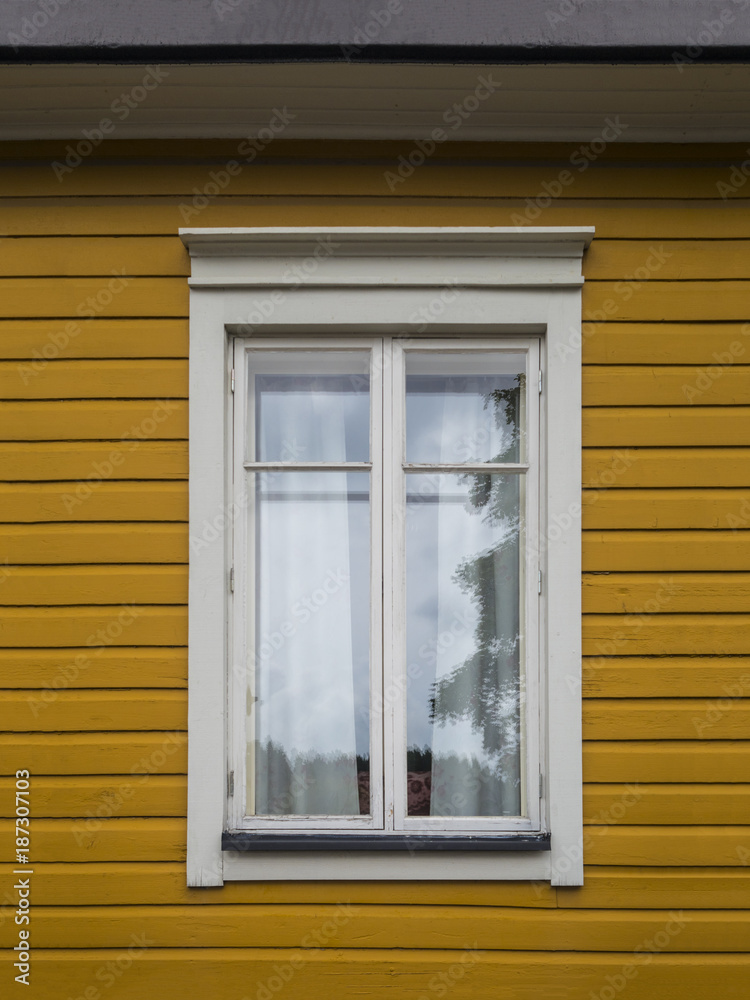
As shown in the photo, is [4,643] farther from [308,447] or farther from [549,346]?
[549,346]

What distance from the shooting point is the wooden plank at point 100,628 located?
9.04ft

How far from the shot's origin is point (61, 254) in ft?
9.42

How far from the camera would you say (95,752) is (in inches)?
108

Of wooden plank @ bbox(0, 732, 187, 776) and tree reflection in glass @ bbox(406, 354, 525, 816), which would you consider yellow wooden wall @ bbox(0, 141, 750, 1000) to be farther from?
tree reflection in glass @ bbox(406, 354, 525, 816)

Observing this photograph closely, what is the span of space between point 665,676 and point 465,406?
1.18 m

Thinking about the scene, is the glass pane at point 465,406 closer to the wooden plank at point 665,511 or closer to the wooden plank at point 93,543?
the wooden plank at point 665,511

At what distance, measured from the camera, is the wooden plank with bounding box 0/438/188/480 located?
2789 millimetres

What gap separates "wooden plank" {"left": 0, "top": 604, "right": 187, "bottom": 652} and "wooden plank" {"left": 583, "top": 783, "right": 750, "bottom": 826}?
1572mm

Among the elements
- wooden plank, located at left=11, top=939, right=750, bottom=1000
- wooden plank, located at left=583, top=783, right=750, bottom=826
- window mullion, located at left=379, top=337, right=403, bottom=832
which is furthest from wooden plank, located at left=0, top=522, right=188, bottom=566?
wooden plank, located at left=583, top=783, right=750, bottom=826

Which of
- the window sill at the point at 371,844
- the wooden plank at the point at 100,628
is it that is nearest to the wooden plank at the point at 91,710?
the wooden plank at the point at 100,628

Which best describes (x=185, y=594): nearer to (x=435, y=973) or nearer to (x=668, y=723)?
(x=435, y=973)

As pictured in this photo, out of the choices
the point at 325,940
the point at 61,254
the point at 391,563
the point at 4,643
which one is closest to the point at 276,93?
the point at 61,254

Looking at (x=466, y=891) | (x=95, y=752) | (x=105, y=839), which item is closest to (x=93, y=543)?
(x=95, y=752)

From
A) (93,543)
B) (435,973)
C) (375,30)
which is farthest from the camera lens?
(93,543)
